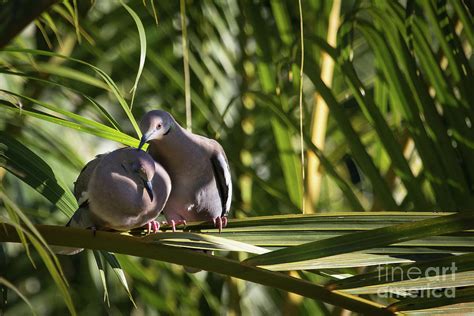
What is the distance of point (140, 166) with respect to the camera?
1670mm

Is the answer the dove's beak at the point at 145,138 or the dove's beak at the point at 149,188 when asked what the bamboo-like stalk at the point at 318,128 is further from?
the dove's beak at the point at 149,188

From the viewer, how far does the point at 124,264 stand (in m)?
2.01

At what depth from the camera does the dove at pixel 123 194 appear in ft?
5.43

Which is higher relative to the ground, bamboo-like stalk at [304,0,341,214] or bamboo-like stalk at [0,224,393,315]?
bamboo-like stalk at [304,0,341,214]

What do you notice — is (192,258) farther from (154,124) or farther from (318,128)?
(318,128)

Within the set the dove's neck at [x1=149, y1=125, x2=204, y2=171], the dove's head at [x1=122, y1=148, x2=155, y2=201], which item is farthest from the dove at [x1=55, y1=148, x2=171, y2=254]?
the dove's neck at [x1=149, y1=125, x2=204, y2=171]

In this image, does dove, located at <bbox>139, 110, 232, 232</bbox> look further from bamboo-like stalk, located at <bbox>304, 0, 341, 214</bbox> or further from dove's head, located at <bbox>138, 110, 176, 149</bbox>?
bamboo-like stalk, located at <bbox>304, 0, 341, 214</bbox>

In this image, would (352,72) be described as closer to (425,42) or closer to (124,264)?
(425,42)

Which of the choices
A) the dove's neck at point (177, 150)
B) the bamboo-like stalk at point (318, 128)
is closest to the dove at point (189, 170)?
the dove's neck at point (177, 150)

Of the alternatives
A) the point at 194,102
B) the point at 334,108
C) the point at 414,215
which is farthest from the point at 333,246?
the point at 194,102

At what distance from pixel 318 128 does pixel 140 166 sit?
0.97 meters

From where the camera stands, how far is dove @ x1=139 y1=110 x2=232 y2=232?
1977 mm

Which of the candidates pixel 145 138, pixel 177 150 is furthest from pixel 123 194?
pixel 177 150

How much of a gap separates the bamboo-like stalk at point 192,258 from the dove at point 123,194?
205 millimetres
